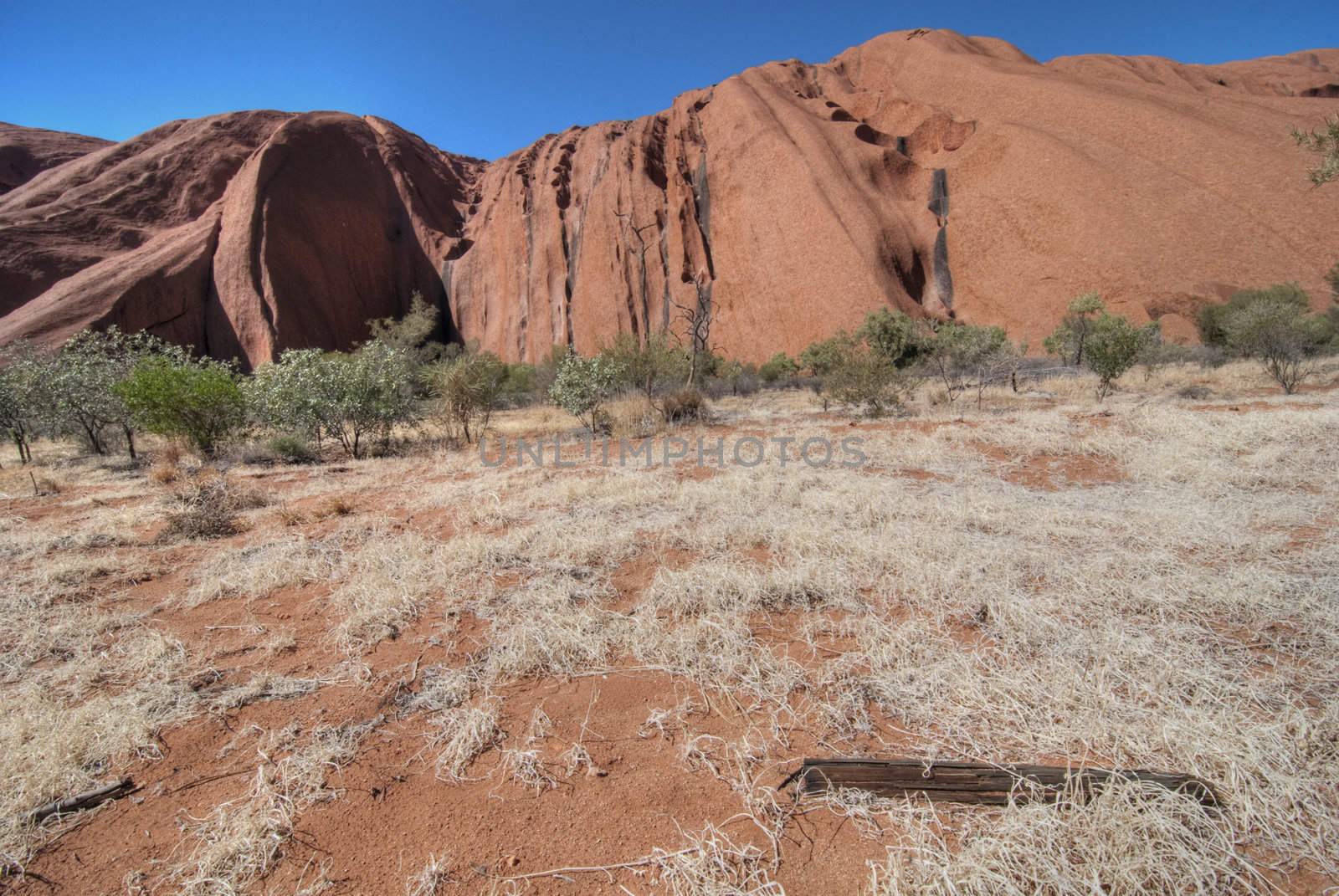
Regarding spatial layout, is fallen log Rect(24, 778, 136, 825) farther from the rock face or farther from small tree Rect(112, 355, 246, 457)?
the rock face

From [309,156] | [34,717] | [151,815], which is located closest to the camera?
[151,815]

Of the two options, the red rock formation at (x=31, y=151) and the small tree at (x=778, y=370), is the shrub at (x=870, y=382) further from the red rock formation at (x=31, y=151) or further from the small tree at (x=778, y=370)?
the red rock formation at (x=31, y=151)

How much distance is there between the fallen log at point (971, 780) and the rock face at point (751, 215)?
96.4 feet

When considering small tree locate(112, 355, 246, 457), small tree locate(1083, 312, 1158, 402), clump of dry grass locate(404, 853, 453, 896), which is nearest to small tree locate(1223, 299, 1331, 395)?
small tree locate(1083, 312, 1158, 402)

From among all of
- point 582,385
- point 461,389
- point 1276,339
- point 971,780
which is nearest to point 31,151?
point 461,389

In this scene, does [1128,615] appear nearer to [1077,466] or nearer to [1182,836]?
[1182,836]

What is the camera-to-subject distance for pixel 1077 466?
636 cm

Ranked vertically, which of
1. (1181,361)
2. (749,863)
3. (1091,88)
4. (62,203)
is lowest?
(749,863)

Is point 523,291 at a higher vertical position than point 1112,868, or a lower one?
higher

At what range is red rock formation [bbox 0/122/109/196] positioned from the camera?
40.8 metres

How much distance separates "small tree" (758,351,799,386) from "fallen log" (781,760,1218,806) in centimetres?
2618

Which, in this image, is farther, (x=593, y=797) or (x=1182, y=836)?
(x=593, y=797)

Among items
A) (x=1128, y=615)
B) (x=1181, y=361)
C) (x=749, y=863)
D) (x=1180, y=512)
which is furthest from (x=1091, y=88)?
(x=749, y=863)

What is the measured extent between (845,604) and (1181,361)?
24.1 metres
